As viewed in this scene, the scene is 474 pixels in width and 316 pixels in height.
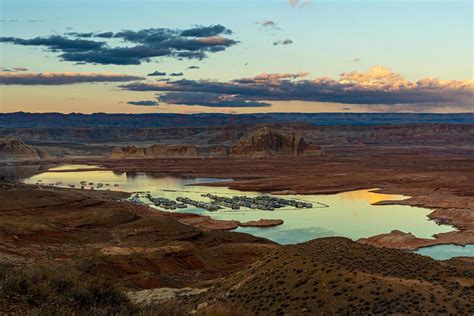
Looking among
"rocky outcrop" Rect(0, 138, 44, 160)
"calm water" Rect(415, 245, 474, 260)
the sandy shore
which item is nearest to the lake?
"calm water" Rect(415, 245, 474, 260)

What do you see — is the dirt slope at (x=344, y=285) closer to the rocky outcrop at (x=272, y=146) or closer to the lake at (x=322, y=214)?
the lake at (x=322, y=214)

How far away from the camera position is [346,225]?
51.8 metres

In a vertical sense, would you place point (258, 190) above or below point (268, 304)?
below

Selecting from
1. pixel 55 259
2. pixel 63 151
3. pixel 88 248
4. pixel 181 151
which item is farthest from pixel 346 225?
pixel 63 151

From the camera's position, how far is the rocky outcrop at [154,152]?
163500mm

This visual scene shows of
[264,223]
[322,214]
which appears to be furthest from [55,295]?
[322,214]

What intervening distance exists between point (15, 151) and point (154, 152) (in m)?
40.1

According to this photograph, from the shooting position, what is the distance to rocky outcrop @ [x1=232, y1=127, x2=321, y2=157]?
16988 centimetres

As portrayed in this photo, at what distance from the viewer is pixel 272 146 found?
173250 millimetres

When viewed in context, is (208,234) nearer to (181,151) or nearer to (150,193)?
(150,193)

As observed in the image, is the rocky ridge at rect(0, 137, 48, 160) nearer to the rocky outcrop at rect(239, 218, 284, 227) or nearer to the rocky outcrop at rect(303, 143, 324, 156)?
the rocky outcrop at rect(303, 143, 324, 156)

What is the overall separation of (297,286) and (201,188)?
6950cm

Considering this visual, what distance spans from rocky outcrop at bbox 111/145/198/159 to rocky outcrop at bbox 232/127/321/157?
1490 cm

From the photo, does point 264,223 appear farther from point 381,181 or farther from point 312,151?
point 312,151
